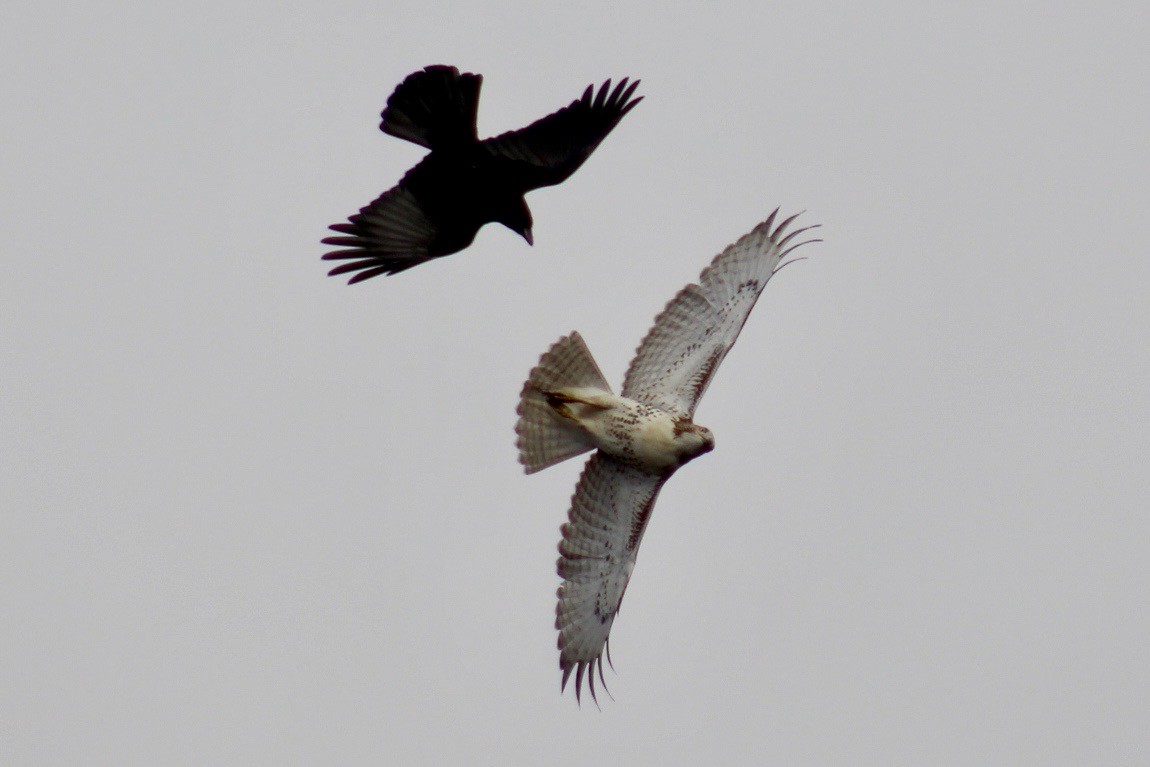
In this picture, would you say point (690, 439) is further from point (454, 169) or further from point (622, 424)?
point (454, 169)

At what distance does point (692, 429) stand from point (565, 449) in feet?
2.51

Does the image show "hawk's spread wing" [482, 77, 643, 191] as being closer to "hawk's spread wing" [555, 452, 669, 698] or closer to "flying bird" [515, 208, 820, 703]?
"flying bird" [515, 208, 820, 703]

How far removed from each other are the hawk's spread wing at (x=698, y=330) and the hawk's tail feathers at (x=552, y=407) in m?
0.33

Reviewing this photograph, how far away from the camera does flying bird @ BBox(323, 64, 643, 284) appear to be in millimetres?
10289

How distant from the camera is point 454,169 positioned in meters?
10.5

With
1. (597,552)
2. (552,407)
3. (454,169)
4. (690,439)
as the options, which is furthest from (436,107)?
(597,552)

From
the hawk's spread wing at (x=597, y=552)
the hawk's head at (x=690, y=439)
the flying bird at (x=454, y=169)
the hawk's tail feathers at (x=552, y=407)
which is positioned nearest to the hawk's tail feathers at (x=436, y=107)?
the flying bird at (x=454, y=169)

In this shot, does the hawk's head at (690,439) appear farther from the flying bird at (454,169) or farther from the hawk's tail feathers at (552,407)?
the flying bird at (454,169)

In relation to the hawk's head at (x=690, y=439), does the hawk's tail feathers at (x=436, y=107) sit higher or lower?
higher

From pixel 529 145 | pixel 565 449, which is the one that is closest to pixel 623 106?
pixel 529 145

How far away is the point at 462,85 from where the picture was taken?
10.3 m

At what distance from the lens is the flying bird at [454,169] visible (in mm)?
10289

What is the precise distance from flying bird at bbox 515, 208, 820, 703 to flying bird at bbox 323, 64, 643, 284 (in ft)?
3.37

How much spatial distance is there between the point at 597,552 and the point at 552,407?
887mm
